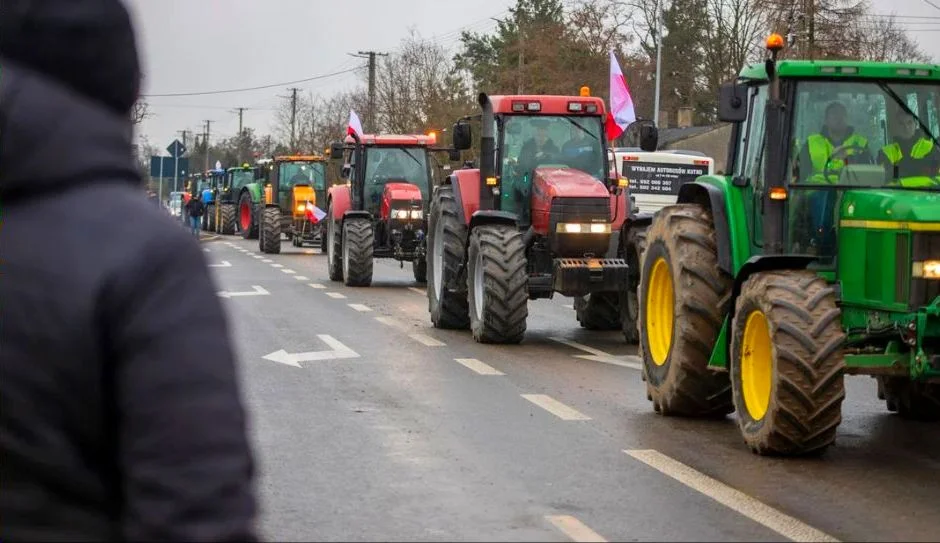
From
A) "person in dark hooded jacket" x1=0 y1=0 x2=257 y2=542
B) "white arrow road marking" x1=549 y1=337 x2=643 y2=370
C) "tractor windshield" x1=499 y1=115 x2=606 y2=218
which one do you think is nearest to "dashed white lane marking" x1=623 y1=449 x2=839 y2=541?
"white arrow road marking" x1=549 y1=337 x2=643 y2=370

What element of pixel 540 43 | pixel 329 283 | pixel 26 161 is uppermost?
pixel 540 43

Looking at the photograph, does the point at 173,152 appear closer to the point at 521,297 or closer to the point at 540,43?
the point at 540,43

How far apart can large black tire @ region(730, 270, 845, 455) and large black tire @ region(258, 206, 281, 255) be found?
30318 millimetres

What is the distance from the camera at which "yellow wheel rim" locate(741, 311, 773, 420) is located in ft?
31.4

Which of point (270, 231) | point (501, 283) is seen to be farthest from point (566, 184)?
point (270, 231)

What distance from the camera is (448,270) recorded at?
56.9 feet

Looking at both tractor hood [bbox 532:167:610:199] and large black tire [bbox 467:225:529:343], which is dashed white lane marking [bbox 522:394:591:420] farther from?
tractor hood [bbox 532:167:610:199]

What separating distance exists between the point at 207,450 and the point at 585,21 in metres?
67.3

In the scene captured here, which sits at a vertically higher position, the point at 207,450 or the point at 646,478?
the point at 207,450

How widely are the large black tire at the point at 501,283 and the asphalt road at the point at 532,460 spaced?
234 millimetres

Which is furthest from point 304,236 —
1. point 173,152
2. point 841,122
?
point 841,122

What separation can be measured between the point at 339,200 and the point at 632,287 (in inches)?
486

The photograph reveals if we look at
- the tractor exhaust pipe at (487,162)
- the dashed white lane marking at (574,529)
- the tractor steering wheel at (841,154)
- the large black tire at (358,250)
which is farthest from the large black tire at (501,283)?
the large black tire at (358,250)

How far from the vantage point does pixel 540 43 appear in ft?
228
